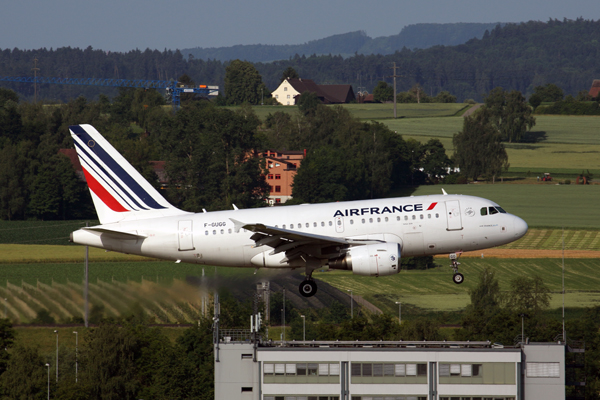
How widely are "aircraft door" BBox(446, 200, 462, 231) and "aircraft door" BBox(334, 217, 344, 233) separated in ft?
19.7

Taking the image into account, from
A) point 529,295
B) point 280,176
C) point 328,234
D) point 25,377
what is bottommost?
point 25,377

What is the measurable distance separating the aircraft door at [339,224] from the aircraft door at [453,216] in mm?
6000

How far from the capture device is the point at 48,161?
19200cm

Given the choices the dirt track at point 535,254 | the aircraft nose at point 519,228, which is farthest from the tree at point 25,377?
the dirt track at point 535,254

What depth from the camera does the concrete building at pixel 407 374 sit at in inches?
2675

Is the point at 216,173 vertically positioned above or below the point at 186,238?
above

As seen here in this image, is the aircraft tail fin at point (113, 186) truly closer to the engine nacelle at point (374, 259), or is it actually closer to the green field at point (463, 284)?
the engine nacelle at point (374, 259)

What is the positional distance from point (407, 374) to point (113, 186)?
96.3 feet

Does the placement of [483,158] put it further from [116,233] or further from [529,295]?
[116,233]

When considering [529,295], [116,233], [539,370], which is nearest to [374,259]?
[116,233]

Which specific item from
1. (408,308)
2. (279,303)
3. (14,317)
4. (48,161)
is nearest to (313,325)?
(279,303)

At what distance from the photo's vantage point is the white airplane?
47875mm

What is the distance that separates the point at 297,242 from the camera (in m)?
47.1

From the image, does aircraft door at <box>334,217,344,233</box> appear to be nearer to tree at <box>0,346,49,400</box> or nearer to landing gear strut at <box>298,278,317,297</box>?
landing gear strut at <box>298,278,317,297</box>
